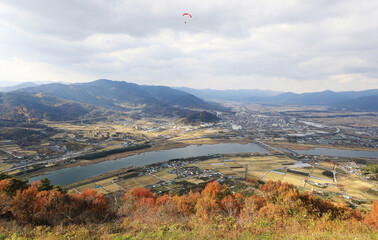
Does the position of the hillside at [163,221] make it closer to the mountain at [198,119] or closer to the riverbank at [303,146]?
the riverbank at [303,146]

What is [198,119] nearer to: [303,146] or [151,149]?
[151,149]

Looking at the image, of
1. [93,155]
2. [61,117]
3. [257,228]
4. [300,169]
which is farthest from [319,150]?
[61,117]

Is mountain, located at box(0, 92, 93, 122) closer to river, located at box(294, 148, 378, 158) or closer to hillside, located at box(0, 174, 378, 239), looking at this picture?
hillside, located at box(0, 174, 378, 239)

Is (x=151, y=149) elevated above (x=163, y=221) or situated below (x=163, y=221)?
below

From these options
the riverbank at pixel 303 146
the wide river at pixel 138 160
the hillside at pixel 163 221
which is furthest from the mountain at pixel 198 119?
the hillside at pixel 163 221

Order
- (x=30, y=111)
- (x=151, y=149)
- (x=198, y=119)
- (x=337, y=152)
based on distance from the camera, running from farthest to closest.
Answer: (x=198, y=119) → (x=30, y=111) → (x=151, y=149) → (x=337, y=152)

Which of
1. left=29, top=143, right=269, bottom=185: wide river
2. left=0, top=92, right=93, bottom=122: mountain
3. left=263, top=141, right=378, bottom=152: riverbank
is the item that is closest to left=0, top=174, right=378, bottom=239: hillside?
left=29, top=143, right=269, bottom=185: wide river

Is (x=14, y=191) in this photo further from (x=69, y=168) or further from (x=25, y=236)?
(x=69, y=168)

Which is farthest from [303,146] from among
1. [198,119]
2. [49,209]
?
A: [49,209]
